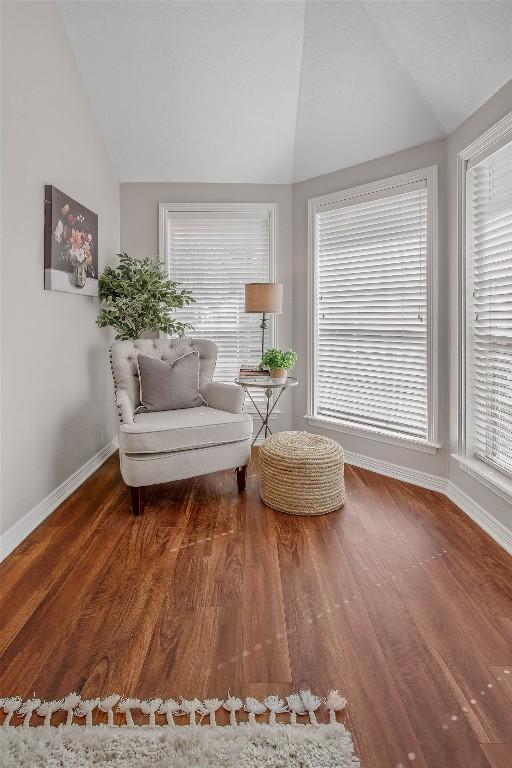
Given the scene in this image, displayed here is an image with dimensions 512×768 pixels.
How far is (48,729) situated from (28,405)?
1672 millimetres

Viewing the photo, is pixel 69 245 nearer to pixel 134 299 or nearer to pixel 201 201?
pixel 134 299

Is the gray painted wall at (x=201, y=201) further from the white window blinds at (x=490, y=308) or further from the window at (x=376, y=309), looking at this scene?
the white window blinds at (x=490, y=308)

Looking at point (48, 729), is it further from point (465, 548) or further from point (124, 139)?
point (124, 139)

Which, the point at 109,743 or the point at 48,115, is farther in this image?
the point at 48,115

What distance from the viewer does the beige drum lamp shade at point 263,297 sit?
144 inches

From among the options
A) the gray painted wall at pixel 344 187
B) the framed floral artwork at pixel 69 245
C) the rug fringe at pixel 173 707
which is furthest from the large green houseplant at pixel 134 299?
the rug fringe at pixel 173 707

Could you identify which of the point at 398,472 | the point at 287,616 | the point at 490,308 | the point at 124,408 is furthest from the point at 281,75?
the point at 287,616

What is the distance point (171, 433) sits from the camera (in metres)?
2.83

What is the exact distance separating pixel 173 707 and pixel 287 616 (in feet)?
1.89

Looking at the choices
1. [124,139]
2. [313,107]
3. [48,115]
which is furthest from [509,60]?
[124,139]

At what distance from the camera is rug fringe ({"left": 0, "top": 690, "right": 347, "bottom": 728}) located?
133cm

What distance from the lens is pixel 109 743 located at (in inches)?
49.1

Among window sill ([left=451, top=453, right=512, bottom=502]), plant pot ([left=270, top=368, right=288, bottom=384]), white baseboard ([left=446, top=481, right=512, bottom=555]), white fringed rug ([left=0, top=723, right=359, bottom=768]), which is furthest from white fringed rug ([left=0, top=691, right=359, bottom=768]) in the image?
plant pot ([left=270, top=368, right=288, bottom=384])

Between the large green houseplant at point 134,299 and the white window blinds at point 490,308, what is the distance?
2.09 metres
